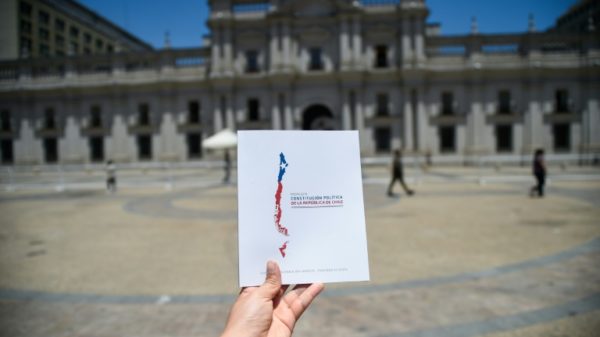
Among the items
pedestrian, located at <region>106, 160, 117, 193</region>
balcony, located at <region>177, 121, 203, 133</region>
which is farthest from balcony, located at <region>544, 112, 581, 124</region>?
pedestrian, located at <region>106, 160, 117, 193</region>

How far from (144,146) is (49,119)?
368 inches

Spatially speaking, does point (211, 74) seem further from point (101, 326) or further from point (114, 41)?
point (114, 41)

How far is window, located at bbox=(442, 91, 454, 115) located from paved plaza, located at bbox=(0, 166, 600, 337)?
19756 mm

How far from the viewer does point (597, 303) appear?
373cm

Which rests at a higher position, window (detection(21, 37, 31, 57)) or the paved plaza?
window (detection(21, 37, 31, 57))

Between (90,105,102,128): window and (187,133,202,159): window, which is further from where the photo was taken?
(90,105,102,128): window

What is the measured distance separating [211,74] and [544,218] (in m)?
25.5

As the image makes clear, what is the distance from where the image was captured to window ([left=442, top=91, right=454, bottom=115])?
93.5ft

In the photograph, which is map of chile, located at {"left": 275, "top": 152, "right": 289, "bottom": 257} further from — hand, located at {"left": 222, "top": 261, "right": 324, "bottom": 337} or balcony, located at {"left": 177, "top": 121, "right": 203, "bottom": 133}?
balcony, located at {"left": 177, "top": 121, "right": 203, "bottom": 133}

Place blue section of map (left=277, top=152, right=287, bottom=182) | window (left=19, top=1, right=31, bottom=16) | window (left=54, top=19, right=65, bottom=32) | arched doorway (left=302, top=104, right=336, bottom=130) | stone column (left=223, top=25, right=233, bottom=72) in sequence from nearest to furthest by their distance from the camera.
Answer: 1. blue section of map (left=277, top=152, right=287, bottom=182)
2. window (left=19, top=1, right=31, bottom=16)
3. window (left=54, top=19, right=65, bottom=32)
4. stone column (left=223, top=25, right=233, bottom=72)
5. arched doorway (left=302, top=104, right=336, bottom=130)

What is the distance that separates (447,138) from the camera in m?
28.8

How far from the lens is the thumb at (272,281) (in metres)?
1.59

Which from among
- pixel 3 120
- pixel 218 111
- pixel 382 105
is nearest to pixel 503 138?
pixel 382 105

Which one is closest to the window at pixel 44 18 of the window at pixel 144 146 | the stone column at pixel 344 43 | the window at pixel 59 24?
the window at pixel 59 24
